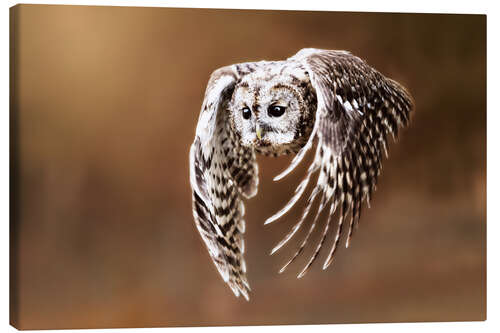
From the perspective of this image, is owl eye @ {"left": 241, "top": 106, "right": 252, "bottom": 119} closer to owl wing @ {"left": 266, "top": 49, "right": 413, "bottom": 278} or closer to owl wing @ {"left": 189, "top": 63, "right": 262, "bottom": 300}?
owl wing @ {"left": 189, "top": 63, "right": 262, "bottom": 300}

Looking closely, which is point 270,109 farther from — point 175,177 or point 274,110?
point 175,177

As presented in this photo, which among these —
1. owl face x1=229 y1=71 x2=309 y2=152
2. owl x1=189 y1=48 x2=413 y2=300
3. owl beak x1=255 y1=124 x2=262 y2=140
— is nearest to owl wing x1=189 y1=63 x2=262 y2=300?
owl x1=189 y1=48 x2=413 y2=300

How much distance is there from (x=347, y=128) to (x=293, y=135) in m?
0.24

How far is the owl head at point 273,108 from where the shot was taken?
3.79 metres

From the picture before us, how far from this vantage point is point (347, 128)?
12.5ft

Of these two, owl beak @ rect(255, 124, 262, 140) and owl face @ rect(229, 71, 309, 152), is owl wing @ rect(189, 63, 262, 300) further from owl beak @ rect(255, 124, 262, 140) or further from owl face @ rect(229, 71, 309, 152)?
owl beak @ rect(255, 124, 262, 140)

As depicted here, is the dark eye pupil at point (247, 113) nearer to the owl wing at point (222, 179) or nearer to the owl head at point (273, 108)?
the owl head at point (273, 108)

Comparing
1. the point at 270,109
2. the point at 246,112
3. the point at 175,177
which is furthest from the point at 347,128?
the point at 175,177

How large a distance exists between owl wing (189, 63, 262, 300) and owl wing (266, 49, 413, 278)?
185mm

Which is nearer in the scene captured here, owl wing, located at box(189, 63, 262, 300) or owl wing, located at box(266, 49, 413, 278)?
owl wing, located at box(266, 49, 413, 278)

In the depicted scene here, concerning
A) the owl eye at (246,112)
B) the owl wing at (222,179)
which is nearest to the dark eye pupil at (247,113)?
the owl eye at (246,112)

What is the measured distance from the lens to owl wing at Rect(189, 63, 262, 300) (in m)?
3.94

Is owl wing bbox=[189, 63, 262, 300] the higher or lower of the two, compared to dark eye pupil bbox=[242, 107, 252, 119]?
lower

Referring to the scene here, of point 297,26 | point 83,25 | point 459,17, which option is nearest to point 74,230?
point 83,25
